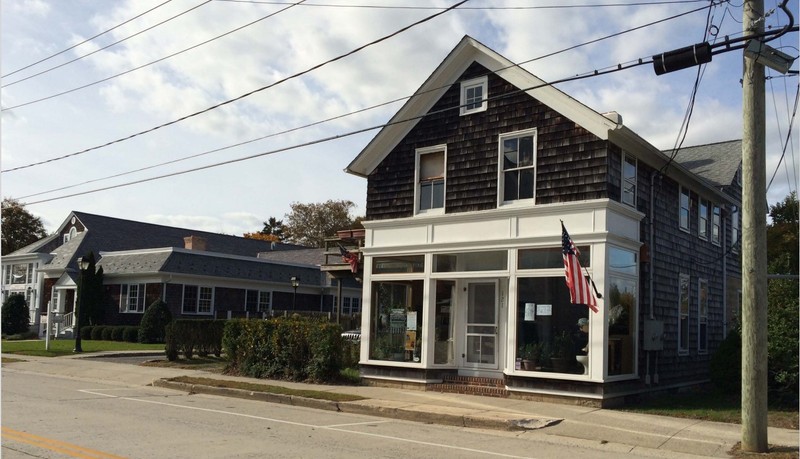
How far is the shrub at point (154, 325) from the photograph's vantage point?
3534cm

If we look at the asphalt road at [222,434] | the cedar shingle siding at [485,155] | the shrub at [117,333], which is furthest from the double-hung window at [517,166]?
the shrub at [117,333]

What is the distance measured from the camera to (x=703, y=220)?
21875mm

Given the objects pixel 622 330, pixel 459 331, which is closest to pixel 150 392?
pixel 459 331

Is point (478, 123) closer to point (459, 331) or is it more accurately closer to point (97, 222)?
point (459, 331)

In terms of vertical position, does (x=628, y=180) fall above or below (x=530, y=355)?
above

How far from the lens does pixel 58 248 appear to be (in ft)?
153

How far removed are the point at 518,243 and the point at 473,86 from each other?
163 inches

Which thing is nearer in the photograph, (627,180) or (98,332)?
(627,180)

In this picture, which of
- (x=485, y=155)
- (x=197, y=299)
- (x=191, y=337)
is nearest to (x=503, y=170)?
(x=485, y=155)

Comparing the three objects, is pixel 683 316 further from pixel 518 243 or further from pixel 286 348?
pixel 286 348

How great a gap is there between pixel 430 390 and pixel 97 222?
36.2 metres

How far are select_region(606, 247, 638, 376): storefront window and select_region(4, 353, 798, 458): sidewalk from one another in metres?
1.78

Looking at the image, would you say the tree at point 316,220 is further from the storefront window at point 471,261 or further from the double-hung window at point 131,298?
the storefront window at point 471,261

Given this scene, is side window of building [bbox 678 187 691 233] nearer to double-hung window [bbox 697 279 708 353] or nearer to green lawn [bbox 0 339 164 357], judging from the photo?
double-hung window [bbox 697 279 708 353]
